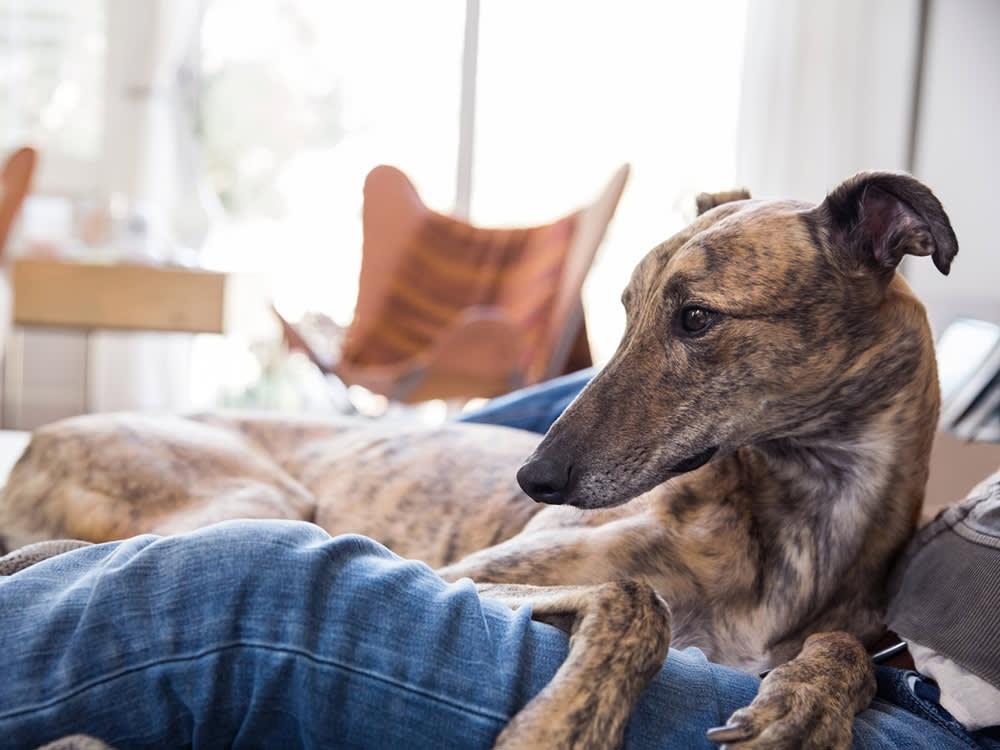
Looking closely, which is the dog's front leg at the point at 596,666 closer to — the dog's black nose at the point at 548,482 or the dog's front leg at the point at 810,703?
the dog's front leg at the point at 810,703

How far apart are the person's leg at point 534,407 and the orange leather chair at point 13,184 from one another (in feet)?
11.3

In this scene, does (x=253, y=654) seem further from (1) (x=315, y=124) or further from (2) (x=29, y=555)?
Answer: (1) (x=315, y=124)

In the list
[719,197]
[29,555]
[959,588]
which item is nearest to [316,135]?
[719,197]

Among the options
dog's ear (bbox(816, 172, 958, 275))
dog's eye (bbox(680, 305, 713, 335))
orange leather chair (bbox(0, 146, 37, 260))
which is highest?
dog's ear (bbox(816, 172, 958, 275))

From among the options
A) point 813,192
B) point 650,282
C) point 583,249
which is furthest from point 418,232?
point 650,282

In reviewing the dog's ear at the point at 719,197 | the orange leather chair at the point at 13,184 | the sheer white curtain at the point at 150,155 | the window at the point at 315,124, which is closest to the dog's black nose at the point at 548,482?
the dog's ear at the point at 719,197

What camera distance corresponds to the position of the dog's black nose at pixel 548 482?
4.46ft

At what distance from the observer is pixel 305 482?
2.13 m

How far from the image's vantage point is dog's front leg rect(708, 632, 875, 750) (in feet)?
3.20

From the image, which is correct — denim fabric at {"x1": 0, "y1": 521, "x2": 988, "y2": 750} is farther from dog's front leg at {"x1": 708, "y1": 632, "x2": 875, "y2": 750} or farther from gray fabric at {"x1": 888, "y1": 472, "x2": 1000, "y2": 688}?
gray fabric at {"x1": 888, "y1": 472, "x2": 1000, "y2": 688}

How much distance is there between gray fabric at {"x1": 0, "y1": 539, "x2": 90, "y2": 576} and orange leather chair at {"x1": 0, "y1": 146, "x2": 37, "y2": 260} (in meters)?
4.13

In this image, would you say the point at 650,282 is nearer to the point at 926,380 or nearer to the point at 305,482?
the point at 926,380

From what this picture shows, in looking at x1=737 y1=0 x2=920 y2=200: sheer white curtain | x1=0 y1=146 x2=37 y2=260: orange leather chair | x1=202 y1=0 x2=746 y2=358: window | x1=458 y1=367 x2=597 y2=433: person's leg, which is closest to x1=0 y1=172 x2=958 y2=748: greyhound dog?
x1=458 y1=367 x2=597 y2=433: person's leg

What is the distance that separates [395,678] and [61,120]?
610 cm
